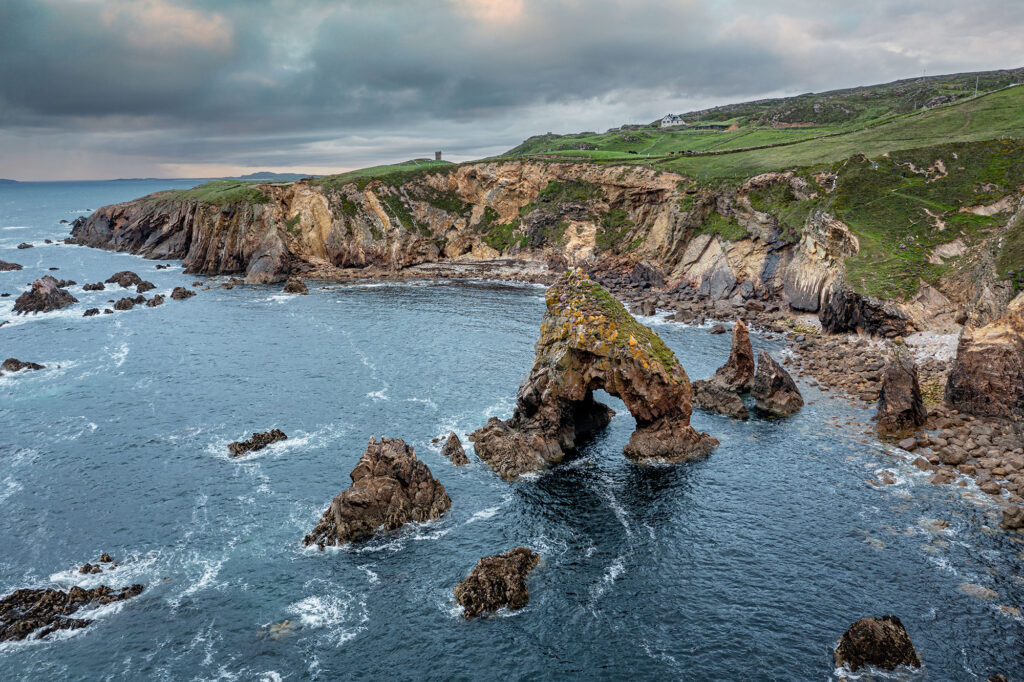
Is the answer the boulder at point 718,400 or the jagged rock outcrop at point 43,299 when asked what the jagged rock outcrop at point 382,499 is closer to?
the boulder at point 718,400

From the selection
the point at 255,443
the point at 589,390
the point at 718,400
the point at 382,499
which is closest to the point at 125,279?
the point at 255,443

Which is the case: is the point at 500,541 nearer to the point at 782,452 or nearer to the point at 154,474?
the point at 782,452

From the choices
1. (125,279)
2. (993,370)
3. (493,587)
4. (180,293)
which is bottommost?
(493,587)

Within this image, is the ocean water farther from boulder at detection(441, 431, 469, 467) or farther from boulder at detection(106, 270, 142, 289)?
boulder at detection(106, 270, 142, 289)

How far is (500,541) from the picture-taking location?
1519 inches

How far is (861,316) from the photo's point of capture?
255ft

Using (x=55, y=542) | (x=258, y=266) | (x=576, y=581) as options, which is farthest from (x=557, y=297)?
(x=258, y=266)

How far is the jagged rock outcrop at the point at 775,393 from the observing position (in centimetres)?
5716

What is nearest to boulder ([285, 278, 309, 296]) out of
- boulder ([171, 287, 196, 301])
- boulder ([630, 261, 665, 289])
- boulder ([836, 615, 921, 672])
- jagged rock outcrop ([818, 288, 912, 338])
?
boulder ([171, 287, 196, 301])

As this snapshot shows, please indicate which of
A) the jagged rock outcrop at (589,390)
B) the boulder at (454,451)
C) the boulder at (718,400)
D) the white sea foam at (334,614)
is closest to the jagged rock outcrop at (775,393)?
the boulder at (718,400)

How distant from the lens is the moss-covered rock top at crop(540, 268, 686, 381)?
4809cm

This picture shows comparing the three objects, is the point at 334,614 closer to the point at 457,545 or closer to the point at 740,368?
the point at 457,545

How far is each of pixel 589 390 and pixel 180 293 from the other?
94009mm

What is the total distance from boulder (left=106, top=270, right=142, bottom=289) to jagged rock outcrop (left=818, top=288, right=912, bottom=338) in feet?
418
